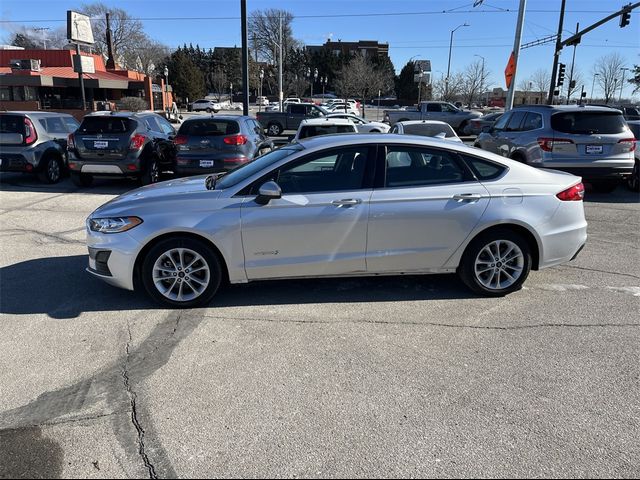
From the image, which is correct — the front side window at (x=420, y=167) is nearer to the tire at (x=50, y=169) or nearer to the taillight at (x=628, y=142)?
the taillight at (x=628, y=142)

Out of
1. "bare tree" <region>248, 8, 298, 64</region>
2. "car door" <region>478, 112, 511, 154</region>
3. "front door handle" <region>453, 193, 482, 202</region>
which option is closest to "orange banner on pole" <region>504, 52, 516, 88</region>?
"car door" <region>478, 112, 511, 154</region>

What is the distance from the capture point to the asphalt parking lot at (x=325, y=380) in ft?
8.81

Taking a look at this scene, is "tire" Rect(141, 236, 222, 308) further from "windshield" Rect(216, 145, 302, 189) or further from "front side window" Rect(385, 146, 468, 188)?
"front side window" Rect(385, 146, 468, 188)

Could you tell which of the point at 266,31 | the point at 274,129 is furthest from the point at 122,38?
the point at 274,129

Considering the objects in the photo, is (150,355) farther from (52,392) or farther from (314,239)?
(314,239)

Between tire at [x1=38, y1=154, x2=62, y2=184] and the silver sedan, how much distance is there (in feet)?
26.3

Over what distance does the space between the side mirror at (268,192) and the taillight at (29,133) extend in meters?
9.12

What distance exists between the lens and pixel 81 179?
11.1 metres

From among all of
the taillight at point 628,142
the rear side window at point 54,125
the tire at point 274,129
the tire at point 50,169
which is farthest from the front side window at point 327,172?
the tire at point 274,129

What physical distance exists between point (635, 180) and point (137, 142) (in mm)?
11030

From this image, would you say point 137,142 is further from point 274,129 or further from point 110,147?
point 274,129

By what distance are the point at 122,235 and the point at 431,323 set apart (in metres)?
2.88

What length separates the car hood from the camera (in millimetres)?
4527

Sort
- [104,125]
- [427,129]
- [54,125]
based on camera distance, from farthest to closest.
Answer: [427,129] → [54,125] → [104,125]
